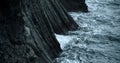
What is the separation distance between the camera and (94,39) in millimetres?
13242

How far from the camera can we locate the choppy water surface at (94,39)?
35.5 feet

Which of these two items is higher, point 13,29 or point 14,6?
point 14,6

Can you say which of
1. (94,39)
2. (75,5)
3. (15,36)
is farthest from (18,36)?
(75,5)

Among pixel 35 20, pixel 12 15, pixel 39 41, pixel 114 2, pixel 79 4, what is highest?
pixel 12 15

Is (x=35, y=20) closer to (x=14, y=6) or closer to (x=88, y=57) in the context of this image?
(x=14, y=6)

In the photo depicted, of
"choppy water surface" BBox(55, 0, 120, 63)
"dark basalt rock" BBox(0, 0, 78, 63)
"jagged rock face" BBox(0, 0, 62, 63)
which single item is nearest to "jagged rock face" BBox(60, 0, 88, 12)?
"choppy water surface" BBox(55, 0, 120, 63)

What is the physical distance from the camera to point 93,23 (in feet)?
52.6

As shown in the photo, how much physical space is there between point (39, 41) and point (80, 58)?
2619 mm

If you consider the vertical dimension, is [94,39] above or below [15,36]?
below

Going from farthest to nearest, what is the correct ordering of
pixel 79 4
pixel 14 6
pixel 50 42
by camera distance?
pixel 79 4
pixel 50 42
pixel 14 6

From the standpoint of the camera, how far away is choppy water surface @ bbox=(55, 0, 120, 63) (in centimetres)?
1083

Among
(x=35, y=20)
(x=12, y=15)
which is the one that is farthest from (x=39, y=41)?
(x=12, y=15)

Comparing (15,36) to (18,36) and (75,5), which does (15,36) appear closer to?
(18,36)

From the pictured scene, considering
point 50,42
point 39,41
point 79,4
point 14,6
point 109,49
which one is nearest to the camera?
point 14,6
